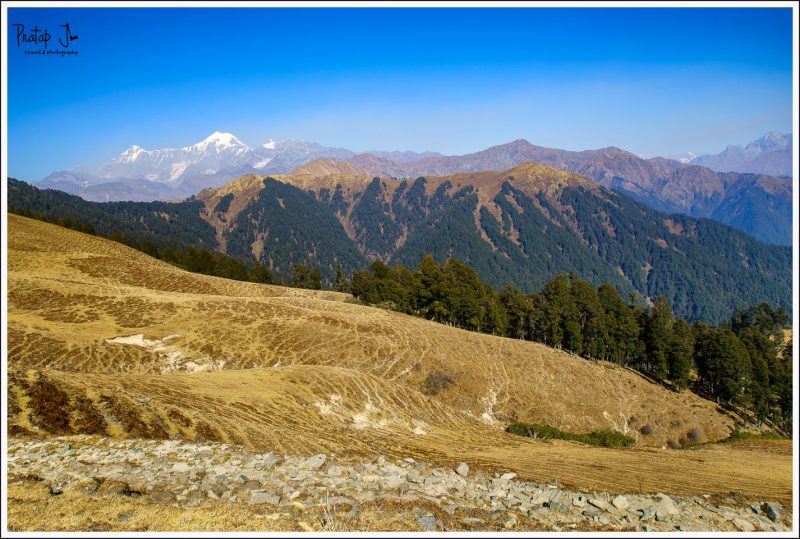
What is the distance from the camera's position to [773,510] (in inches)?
583

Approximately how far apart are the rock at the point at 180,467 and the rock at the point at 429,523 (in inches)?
318

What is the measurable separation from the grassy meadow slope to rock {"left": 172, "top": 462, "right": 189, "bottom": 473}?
13.8 ft

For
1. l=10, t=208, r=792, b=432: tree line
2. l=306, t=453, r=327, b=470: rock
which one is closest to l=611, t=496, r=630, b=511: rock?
l=306, t=453, r=327, b=470: rock

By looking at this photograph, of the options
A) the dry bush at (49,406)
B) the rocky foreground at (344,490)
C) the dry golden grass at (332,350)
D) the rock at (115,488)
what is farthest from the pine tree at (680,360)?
the dry bush at (49,406)

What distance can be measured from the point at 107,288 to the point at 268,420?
4023cm

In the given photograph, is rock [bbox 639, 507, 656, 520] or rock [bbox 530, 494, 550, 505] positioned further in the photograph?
rock [bbox 530, 494, 550, 505]

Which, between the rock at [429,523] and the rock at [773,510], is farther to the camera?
the rock at [773,510]

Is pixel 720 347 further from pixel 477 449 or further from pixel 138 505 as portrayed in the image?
pixel 138 505

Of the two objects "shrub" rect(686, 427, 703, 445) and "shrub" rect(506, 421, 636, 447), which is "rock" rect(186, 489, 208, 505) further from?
"shrub" rect(686, 427, 703, 445)

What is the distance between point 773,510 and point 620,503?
5.99m

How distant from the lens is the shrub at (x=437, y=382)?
143 feet

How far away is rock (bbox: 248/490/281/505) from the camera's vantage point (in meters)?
12.0

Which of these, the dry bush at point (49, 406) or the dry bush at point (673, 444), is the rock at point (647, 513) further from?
the dry bush at point (673, 444)

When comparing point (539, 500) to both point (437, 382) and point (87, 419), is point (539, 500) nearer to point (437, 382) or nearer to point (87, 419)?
point (87, 419)
